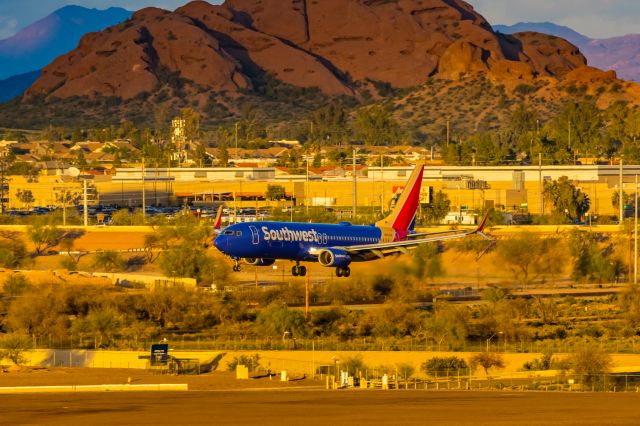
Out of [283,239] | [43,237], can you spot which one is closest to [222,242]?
[283,239]

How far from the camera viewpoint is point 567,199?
5172 inches

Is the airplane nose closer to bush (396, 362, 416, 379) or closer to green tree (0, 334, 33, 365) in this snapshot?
green tree (0, 334, 33, 365)

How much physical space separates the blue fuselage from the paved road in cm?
1923

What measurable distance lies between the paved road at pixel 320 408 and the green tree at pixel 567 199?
81.7 m

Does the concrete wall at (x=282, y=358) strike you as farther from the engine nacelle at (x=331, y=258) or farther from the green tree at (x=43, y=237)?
the green tree at (x=43, y=237)

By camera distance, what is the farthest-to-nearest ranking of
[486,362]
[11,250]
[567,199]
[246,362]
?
[567,199]
[11,250]
[486,362]
[246,362]

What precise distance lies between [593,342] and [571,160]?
112m

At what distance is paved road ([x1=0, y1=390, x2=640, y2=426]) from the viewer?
40594mm

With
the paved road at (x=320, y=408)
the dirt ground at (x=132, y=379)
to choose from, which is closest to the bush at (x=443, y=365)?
the dirt ground at (x=132, y=379)

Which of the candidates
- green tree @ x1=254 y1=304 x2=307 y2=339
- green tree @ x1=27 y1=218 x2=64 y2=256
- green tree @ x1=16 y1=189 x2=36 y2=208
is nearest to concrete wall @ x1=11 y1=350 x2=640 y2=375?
green tree @ x1=254 y1=304 x2=307 y2=339

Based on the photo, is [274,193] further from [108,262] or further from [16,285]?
[16,285]

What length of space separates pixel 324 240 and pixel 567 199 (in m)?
61.7

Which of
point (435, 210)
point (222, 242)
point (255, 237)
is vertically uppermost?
point (435, 210)

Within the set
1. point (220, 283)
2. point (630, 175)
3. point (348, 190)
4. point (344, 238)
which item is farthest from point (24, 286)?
point (630, 175)
